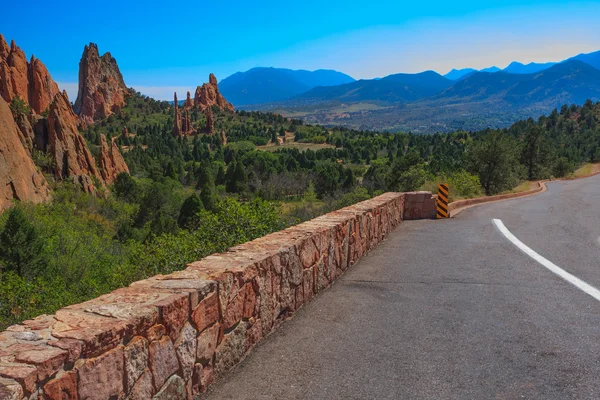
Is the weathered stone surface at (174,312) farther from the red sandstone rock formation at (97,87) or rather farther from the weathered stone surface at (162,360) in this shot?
the red sandstone rock formation at (97,87)

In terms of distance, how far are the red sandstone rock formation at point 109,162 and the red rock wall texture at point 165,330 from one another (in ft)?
259

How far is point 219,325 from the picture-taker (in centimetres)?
384

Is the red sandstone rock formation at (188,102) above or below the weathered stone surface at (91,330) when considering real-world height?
above

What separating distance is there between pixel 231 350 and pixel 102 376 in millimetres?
1540

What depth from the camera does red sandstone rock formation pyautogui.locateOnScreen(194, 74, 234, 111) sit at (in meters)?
184

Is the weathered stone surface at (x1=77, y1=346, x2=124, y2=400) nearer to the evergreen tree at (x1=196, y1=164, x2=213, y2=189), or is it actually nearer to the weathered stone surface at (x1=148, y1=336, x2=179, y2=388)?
the weathered stone surface at (x1=148, y1=336, x2=179, y2=388)

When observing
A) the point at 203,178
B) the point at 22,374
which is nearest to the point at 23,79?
the point at 203,178

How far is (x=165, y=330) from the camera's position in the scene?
10.4 feet

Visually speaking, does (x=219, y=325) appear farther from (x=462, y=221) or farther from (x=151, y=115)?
(x=151, y=115)

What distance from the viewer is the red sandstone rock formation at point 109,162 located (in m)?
77.7

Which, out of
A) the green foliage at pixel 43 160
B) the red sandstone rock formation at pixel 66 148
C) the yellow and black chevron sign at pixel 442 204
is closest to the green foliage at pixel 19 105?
the red sandstone rock formation at pixel 66 148

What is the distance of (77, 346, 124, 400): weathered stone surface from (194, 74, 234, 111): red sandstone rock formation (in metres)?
183

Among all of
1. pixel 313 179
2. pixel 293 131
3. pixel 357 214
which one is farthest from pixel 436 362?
pixel 293 131

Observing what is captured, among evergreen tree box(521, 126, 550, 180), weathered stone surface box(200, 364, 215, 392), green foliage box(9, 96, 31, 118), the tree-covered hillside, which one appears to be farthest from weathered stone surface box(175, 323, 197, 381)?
green foliage box(9, 96, 31, 118)
